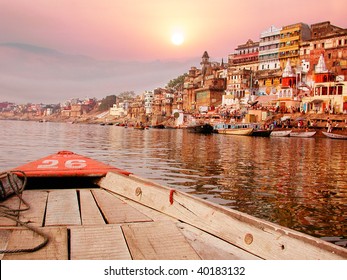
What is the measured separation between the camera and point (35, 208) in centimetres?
342

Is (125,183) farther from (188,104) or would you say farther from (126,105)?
(126,105)

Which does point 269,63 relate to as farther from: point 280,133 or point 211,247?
point 211,247

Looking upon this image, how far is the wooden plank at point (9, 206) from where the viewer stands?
2.89 metres

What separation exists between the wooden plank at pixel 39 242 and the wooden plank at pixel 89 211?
1.17 feet

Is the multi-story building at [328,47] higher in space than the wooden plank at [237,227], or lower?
higher

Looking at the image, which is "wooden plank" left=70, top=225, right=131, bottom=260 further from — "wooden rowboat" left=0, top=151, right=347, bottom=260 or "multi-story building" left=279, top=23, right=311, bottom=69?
"multi-story building" left=279, top=23, right=311, bottom=69

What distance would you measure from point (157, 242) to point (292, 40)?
5613cm

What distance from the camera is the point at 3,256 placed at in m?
2.21

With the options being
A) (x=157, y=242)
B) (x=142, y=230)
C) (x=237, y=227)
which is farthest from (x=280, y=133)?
(x=157, y=242)

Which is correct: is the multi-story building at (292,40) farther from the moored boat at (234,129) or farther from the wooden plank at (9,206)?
the wooden plank at (9,206)

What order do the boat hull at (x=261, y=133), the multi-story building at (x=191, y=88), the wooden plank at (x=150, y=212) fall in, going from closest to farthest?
the wooden plank at (x=150, y=212)
the boat hull at (x=261, y=133)
the multi-story building at (x=191, y=88)

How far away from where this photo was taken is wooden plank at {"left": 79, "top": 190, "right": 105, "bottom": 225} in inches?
118

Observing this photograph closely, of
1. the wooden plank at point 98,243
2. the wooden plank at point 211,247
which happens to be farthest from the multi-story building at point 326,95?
the wooden plank at point 98,243
